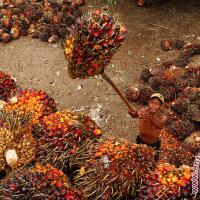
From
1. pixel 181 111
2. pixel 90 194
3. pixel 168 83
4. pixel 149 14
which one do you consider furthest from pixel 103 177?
pixel 149 14

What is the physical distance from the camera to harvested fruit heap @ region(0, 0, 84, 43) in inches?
279

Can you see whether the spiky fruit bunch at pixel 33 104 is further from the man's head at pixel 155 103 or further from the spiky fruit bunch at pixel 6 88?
the man's head at pixel 155 103

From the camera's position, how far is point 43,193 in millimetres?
3750

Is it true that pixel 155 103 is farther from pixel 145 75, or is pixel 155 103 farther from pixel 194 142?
Answer: pixel 145 75

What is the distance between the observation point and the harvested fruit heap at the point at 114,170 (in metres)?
3.89

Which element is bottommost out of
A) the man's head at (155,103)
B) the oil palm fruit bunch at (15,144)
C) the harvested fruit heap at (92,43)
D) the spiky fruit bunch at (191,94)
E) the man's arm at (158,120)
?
the spiky fruit bunch at (191,94)

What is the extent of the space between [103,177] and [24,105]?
4.20 feet

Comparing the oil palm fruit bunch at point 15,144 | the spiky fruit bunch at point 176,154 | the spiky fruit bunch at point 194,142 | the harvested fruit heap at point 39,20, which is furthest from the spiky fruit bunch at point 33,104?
the harvested fruit heap at point 39,20

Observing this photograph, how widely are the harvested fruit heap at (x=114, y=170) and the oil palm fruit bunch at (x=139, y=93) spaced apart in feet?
5.61

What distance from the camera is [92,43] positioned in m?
3.90

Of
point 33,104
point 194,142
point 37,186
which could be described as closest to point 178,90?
point 194,142

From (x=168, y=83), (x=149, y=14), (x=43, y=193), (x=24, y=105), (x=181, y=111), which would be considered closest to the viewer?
(x=43, y=193)

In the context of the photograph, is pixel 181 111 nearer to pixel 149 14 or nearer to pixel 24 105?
pixel 24 105

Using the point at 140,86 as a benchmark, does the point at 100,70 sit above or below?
above
